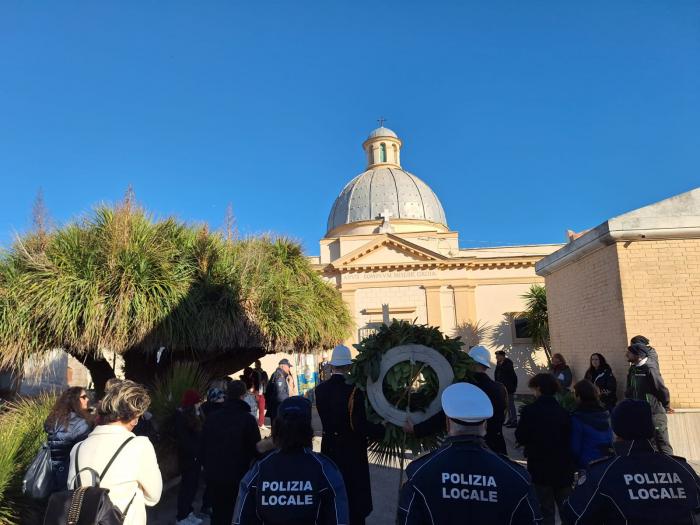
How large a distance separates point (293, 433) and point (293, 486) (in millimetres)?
262

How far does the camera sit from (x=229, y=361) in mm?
9641

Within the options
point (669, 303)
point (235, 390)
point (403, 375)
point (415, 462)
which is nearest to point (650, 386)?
point (669, 303)

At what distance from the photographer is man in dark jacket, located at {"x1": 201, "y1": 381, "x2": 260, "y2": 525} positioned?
15.3 feet

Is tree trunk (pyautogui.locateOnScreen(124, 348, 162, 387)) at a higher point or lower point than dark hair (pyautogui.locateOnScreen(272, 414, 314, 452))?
higher

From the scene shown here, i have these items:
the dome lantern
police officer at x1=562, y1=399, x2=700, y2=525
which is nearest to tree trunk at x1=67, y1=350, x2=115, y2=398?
police officer at x1=562, y1=399, x2=700, y2=525

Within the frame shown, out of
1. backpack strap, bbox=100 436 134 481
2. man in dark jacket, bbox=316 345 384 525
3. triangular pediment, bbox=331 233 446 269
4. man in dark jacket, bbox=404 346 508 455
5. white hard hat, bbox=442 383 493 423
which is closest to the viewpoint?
white hard hat, bbox=442 383 493 423

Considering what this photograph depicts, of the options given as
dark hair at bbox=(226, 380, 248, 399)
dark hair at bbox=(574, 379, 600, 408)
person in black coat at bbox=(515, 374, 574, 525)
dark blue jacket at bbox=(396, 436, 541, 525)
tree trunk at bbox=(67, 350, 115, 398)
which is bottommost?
person in black coat at bbox=(515, 374, 574, 525)

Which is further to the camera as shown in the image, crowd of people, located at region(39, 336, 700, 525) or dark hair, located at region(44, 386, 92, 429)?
dark hair, located at region(44, 386, 92, 429)

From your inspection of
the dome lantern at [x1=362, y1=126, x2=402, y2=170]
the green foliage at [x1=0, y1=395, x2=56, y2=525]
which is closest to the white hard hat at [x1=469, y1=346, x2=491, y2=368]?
the green foliage at [x1=0, y1=395, x2=56, y2=525]

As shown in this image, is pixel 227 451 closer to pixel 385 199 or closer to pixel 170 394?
pixel 170 394

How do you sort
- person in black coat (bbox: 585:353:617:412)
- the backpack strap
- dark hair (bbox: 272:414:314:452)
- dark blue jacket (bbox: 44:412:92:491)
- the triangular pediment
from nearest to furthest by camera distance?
dark hair (bbox: 272:414:314:452) → the backpack strap → dark blue jacket (bbox: 44:412:92:491) → person in black coat (bbox: 585:353:617:412) → the triangular pediment

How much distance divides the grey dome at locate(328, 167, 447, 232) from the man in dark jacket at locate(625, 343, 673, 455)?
34156 millimetres

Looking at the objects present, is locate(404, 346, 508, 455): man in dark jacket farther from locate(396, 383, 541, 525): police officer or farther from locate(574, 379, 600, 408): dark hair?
locate(396, 383, 541, 525): police officer

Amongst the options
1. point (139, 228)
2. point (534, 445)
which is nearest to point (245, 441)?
point (534, 445)
